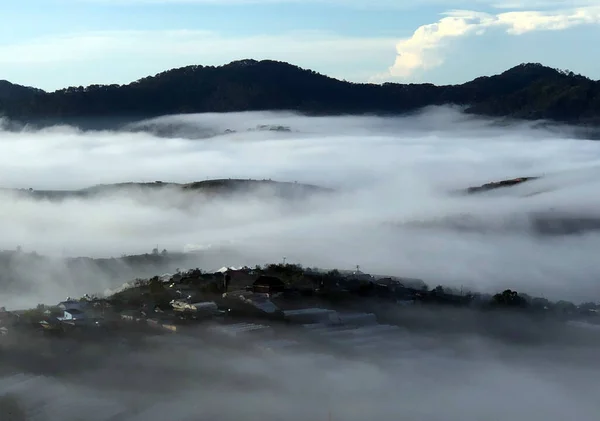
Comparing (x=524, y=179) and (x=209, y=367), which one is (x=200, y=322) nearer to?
(x=209, y=367)

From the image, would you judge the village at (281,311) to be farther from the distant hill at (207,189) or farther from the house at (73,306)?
the distant hill at (207,189)

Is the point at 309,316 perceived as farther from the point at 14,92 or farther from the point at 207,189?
the point at 14,92

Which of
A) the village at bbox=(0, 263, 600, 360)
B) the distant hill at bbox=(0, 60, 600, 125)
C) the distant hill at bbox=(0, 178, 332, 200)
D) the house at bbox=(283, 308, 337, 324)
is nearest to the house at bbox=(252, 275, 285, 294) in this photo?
the village at bbox=(0, 263, 600, 360)

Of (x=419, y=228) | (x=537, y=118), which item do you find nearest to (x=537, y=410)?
(x=419, y=228)

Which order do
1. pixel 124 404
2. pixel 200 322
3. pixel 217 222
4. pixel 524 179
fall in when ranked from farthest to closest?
pixel 524 179, pixel 217 222, pixel 200 322, pixel 124 404

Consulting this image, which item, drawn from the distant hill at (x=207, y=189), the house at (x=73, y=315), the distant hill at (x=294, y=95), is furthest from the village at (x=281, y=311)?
the distant hill at (x=294, y=95)

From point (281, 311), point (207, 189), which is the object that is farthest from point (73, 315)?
point (207, 189)

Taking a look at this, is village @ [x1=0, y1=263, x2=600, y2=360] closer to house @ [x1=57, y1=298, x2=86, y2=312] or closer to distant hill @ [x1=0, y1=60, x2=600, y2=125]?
house @ [x1=57, y1=298, x2=86, y2=312]

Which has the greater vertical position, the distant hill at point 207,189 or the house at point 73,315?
the house at point 73,315
